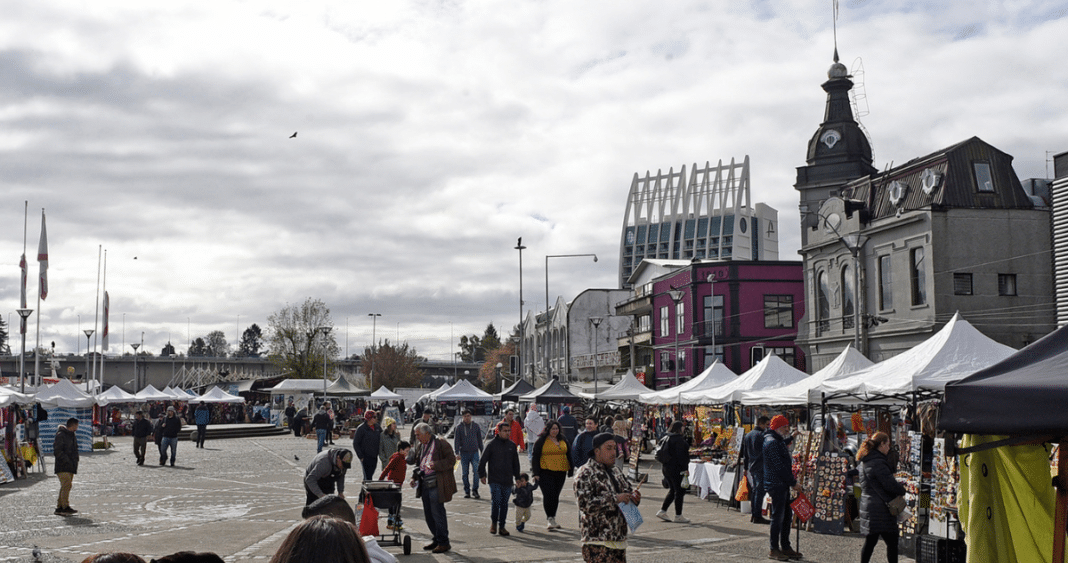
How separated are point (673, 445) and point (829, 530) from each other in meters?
3.11

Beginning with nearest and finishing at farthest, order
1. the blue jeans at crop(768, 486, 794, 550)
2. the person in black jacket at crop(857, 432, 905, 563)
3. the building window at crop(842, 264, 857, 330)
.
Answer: the person in black jacket at crop(857, 432, 905, 563)
the blue jeans at crop(768, 486, 794, 550)
the building window at crop(842, 264, 857, 330)

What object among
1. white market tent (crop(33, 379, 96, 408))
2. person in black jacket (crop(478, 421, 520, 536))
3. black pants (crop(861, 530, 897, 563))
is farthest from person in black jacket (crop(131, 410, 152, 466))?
black pants (crop(861, 530, 897, 563))

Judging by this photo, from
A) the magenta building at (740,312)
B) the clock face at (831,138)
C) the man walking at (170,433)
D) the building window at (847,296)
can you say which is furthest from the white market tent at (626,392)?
the clock face at (831,138)

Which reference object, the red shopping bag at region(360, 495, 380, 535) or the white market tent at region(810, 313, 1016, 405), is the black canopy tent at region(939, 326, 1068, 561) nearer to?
the red shopping bag at region(360, 495, 380, 535)

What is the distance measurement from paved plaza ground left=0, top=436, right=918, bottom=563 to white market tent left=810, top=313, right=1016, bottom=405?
7.84 ft

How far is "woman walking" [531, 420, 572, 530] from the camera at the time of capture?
15094 millimetres

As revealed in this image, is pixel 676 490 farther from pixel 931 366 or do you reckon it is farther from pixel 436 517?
pixel 436 517

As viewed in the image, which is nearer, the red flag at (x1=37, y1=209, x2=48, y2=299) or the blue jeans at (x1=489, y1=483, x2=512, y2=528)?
the blue jeans at (x1=489, y1=483, x2=512, y2=528)

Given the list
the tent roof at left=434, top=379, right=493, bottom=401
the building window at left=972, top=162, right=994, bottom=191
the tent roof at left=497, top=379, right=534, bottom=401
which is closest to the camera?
the building window at left=972, top=162, right=994, bottom=191

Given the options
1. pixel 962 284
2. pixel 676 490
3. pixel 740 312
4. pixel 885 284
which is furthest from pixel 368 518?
pixel 740 312

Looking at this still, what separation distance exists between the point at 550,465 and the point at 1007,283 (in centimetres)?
2817

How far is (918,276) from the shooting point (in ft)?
122

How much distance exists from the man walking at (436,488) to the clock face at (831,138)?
41.4m

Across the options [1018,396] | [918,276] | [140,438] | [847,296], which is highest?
[918,276]
